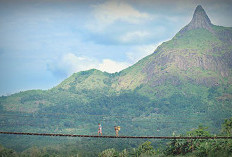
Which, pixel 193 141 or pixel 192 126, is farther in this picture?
pixel 192 126

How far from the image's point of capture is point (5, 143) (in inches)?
6698

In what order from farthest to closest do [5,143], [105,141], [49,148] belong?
[5,143], [105,141], [49,148]

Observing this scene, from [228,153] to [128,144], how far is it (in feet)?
362

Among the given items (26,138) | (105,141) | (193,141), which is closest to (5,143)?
(26,138)

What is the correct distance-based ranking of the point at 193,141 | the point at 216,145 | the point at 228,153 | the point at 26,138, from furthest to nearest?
the point at 26,138 → the point at 193,141 → the point at 216,145 → the point at 228,153

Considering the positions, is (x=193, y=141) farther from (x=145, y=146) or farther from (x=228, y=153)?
(x=145, y=146)

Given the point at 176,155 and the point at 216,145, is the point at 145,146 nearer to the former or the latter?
the point at 176,155

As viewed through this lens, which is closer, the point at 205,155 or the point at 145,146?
the point at 205,155

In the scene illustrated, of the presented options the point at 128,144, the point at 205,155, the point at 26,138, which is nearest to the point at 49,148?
the point at 128,144

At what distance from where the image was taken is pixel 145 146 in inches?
3492

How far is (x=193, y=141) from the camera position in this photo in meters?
60.1

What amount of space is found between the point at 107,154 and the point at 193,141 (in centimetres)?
3058

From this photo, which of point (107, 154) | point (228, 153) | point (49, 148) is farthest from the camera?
point (49, 148)

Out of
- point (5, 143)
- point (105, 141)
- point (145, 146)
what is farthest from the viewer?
point (5, 143)
